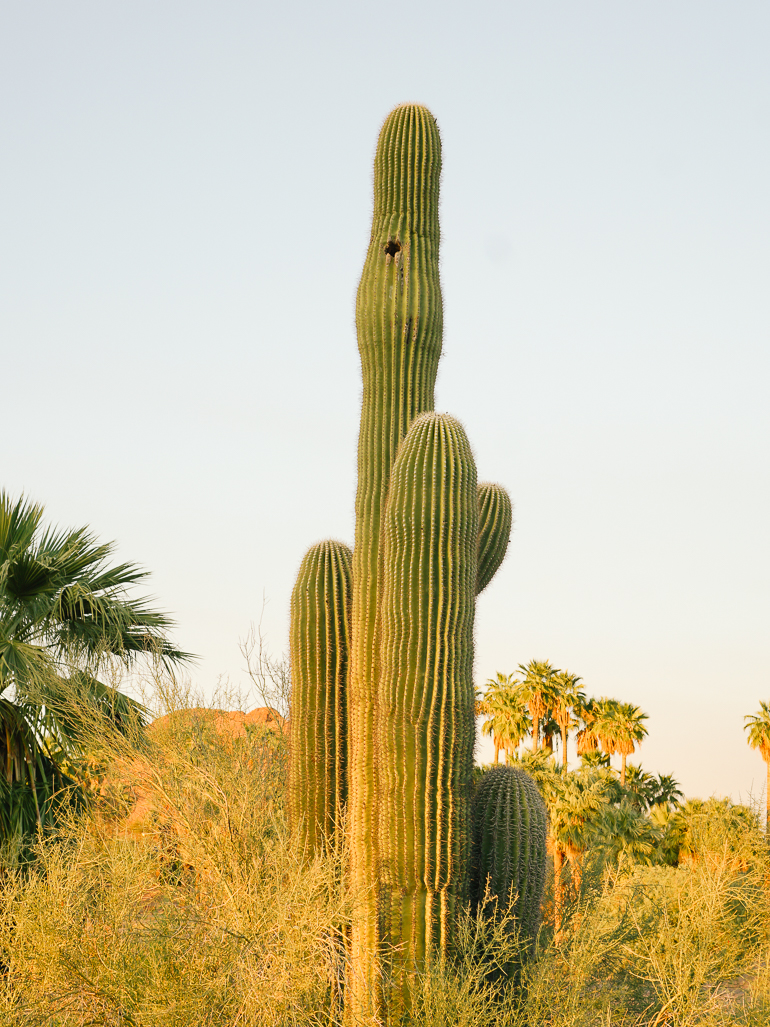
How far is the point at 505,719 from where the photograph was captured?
90.1 ft

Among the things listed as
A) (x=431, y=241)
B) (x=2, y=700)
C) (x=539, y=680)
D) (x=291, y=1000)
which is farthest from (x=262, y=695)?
(x=539, y=680)

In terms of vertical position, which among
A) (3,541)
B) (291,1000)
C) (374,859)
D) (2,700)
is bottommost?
(291,1000)

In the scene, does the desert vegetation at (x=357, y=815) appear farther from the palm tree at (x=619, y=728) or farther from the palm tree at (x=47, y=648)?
the palm tree at (x=619, y=728)

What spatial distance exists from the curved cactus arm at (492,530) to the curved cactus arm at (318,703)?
1.34 meters

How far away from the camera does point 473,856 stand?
8.06m

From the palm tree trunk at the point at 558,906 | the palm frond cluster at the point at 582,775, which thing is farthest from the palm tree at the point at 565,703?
the palm tree trunk at the point at 558,906

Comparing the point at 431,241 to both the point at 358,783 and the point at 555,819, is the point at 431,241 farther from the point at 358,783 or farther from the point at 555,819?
the point at 555,819

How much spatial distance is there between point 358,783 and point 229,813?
1.10m

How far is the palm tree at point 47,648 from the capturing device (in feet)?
30.2

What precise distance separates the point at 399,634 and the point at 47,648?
13.5ft

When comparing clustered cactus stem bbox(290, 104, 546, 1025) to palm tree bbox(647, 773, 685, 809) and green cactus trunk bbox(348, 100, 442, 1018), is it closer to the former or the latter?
green cactus trunk bbox(348, 100, 442, 1018)

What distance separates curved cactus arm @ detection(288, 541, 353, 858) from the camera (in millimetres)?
8312

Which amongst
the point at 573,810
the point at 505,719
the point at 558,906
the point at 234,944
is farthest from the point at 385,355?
the point at 505,719

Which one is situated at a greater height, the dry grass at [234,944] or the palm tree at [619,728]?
the palm tree at [619,728]
